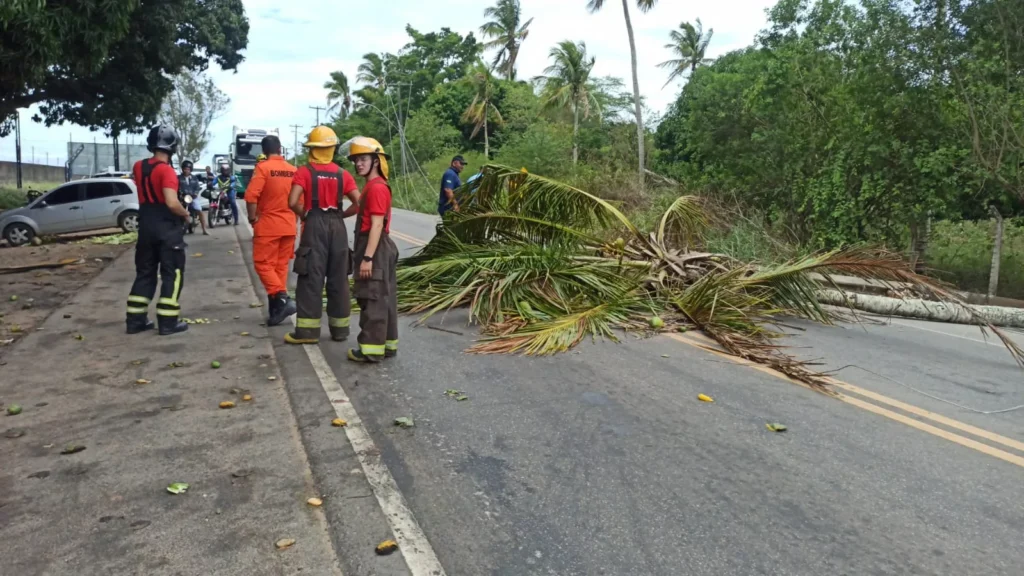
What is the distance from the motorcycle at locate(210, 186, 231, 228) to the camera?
69.1ft

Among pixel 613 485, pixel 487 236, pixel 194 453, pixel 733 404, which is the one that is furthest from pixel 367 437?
pixel 487 236

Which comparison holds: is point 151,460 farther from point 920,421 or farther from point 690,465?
point 920,421

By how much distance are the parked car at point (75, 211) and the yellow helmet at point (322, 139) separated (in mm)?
15027

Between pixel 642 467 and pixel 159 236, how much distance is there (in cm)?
517

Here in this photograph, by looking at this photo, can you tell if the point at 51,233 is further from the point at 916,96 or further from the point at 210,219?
the point at 916,96

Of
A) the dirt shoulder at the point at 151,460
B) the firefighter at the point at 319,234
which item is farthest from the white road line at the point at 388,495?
the firefighter at the point at 319,234

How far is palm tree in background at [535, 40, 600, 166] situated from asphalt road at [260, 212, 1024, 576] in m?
34.2

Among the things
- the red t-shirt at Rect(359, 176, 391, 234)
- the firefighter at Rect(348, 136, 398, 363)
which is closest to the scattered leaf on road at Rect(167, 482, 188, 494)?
the firefighter at Rect(348, 136, 398, 363)

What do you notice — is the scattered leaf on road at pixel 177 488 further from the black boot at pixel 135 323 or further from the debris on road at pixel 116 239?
the debris on road at pixel 116 239

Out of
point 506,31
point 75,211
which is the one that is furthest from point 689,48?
point 75,211

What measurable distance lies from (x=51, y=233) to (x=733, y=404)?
63.2 ft

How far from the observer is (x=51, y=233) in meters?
19.1

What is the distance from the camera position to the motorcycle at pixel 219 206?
69.1ft

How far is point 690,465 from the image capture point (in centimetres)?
417
